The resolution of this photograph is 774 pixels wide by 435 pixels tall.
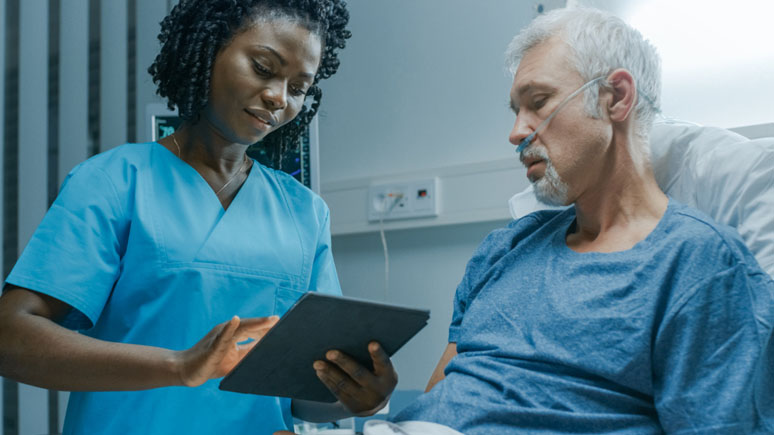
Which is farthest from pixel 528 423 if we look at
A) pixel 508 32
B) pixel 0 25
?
pixel 0 25

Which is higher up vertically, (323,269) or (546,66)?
(546,66)

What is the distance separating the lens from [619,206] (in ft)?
3.86

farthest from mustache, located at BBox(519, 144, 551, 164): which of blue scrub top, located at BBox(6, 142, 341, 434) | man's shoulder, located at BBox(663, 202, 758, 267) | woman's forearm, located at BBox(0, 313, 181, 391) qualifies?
woman's forearm, located at BBox(0, 313, 181, 391)

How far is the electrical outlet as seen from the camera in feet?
6.98

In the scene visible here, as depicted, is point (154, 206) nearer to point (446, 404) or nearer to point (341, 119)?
point (446, 404)

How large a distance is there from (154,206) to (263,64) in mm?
301

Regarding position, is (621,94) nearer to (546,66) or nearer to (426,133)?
(546,66)

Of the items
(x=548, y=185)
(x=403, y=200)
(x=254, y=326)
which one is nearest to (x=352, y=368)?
(x=254, y=326)

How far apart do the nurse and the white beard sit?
398mm

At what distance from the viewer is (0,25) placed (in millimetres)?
2074

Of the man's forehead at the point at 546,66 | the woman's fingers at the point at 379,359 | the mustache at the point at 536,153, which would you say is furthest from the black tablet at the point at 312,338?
the man's forehead at the point at 546,66

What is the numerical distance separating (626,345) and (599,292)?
3.9 inches

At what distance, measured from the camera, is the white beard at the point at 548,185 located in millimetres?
1170

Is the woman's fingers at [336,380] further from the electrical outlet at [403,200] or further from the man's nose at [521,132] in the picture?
the electrical outlet at [403,200]
